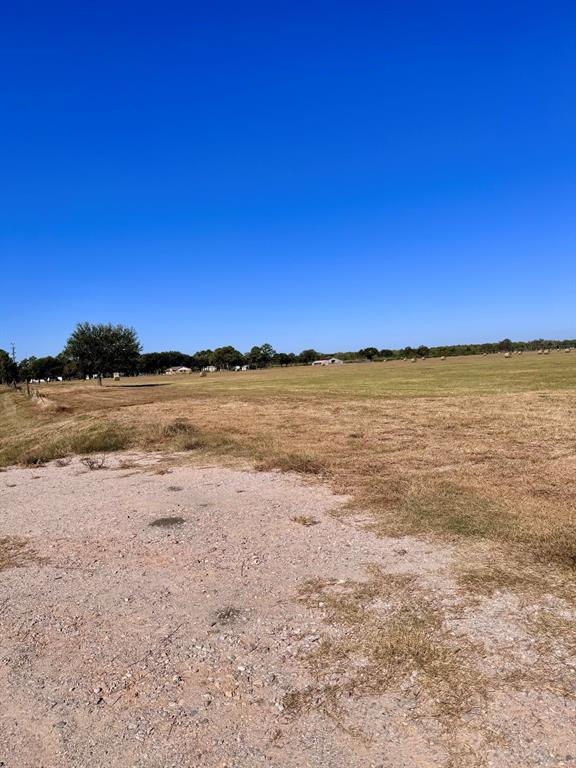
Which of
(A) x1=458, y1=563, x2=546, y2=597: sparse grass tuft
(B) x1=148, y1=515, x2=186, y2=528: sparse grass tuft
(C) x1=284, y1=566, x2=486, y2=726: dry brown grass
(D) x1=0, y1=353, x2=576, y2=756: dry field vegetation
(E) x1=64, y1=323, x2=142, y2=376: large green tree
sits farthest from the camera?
(E) x1=64, y1=323, x2=142, y2=376: large green tree

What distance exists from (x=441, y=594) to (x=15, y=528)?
613cm

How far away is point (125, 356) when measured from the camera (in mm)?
71000

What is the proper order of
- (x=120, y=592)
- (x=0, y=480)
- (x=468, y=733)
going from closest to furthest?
(x=468, y=733), (x=120, y=592), (x=0, y=480)

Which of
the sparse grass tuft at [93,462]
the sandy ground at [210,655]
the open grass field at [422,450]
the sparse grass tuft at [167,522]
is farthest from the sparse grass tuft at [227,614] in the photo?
the sparse grass tuft at [93,462]

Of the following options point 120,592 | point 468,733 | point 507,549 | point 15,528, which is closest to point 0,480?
point 15,528

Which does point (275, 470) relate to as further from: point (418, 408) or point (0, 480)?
point (418, 408)

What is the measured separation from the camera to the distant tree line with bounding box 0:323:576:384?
69.1m

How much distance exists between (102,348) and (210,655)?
69837 millimetres

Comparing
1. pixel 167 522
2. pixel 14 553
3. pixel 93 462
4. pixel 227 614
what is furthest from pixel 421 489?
pixel 93 462

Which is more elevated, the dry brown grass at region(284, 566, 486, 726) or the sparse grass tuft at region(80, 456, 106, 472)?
the sparse grass tuft at region(80, 456, 106, 472)

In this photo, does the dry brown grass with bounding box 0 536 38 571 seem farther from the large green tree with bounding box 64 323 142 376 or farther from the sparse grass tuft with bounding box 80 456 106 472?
the large green tree with bounding box 64 323 142 376

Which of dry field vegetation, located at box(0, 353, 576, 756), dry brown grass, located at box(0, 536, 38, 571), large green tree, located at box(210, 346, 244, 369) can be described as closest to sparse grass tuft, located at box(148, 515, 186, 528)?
dry brown grass, located at box(0, 536, 38, 571)

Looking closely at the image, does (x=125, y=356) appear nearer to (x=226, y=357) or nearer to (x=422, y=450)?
(x=422, y=450)

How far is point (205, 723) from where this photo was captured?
328 cm
